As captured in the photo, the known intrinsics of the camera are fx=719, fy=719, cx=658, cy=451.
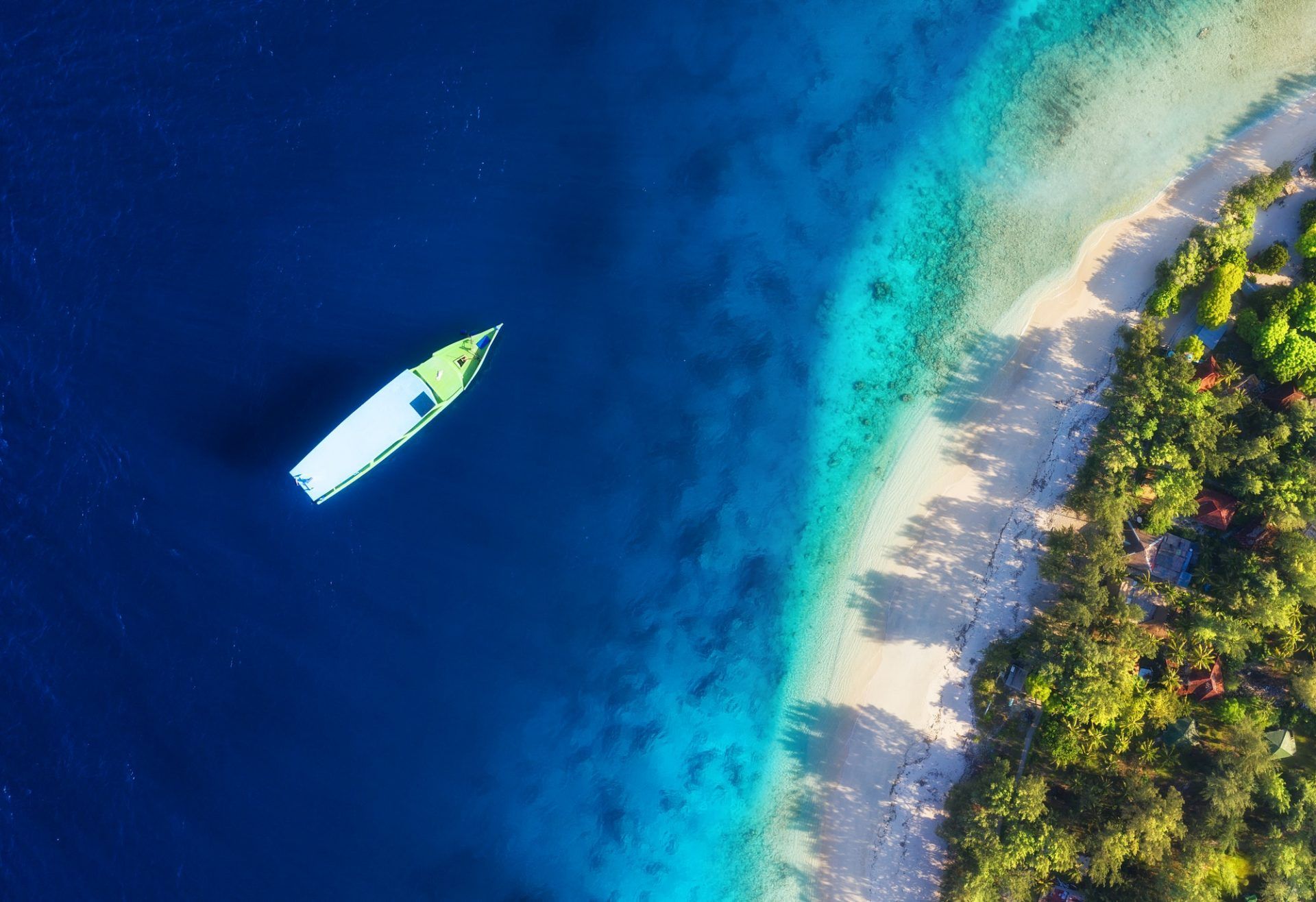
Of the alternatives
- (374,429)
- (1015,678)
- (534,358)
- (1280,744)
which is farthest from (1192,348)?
(374,429)

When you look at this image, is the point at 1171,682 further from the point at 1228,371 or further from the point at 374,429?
the point at 374,429

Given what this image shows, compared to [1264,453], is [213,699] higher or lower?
lower

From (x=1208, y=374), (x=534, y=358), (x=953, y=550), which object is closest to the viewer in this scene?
(x=1208, y=374)

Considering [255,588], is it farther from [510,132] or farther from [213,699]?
[510,132]

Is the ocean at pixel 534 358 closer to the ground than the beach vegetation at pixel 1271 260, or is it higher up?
→ closer to the ground

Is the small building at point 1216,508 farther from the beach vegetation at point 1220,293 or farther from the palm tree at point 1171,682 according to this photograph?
the beach vegetation at point 1220,293

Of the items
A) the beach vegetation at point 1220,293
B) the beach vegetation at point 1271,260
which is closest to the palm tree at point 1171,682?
the beach vegetation at point 1220,293

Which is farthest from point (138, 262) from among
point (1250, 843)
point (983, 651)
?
point (1250, 843)
